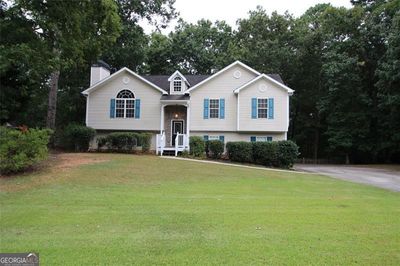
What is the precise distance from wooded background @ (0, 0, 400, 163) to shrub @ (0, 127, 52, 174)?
131 inches

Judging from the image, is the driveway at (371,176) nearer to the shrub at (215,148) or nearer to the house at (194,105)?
the shrub at (215,148)

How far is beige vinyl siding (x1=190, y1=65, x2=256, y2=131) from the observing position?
26.9 meters

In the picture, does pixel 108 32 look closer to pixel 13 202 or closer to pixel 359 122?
pixel 13 202

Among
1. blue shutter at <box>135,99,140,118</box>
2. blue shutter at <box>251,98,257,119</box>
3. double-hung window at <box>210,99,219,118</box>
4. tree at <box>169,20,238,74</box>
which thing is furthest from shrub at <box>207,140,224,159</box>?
tree at <box>169,20,238,74</box>

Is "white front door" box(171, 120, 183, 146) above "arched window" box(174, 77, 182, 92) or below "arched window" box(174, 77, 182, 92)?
below

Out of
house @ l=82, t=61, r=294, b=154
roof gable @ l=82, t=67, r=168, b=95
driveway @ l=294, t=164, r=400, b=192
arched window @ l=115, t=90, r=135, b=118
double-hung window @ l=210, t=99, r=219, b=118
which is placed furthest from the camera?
arched window @ l=115, t=90, r=135, b=118

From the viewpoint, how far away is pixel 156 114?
88.7 ft

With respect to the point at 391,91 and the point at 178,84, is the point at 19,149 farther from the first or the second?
the point at 391,91

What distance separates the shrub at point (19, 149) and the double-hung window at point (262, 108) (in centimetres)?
1587

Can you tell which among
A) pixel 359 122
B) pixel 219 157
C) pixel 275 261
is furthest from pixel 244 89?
pixel 275 261

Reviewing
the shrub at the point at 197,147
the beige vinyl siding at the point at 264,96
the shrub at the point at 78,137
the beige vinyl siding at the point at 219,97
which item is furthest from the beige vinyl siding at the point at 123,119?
the beige vinyl siding at the point at 264,96

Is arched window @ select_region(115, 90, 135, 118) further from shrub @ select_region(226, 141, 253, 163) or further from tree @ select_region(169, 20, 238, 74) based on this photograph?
tree @ select_region(169, 20, 238, 74)

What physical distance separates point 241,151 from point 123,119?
31.0ft

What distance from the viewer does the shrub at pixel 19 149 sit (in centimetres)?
1299
